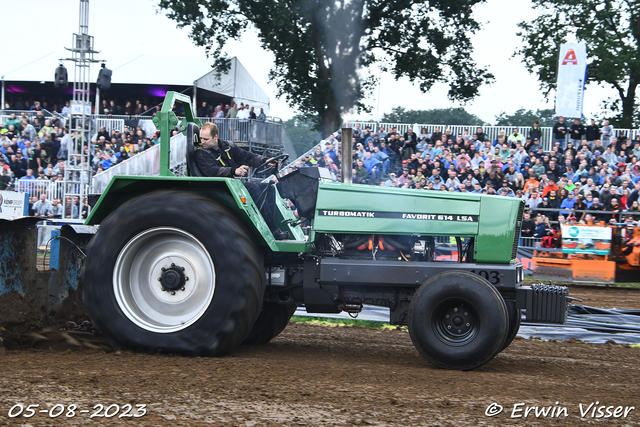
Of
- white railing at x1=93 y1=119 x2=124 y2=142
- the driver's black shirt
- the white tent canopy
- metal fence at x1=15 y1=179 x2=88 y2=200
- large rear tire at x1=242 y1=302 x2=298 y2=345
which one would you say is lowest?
large rear tire at x1=242 y1=302 x2=298 y2=345

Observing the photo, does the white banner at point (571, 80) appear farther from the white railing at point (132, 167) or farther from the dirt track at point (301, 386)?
the dirt track at point (301, 386)

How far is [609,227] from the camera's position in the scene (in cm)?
1337

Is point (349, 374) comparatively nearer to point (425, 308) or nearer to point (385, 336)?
point (425, 308)

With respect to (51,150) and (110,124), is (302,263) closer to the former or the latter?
(51,150)

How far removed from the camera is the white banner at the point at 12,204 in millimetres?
15586

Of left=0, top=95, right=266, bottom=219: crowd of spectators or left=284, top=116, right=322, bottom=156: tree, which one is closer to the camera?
left=0, top=95, right=266, bottom=219: crowd of spectators

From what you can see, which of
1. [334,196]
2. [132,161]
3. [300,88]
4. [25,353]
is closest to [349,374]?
[334,196]

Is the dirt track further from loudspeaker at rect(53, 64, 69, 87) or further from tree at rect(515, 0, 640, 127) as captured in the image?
tree at rect(515, 0, 640, 127)

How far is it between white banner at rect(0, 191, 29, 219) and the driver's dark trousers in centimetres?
1169

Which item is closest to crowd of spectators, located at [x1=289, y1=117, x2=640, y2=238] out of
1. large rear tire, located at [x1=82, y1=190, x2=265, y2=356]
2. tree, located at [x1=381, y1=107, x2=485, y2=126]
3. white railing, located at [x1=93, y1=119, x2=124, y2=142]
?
large rear tire, located at [x1=82, y1=190, x2=265, y2=356]

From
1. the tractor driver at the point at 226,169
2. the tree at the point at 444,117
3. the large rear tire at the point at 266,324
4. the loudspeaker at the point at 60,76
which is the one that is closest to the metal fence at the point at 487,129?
the loudspeaker at the point at 60,76

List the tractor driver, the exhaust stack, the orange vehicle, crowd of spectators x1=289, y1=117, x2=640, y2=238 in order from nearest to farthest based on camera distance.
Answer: the tractor driver → the exhaust stack → the orange vehicle → crowd of spectators x1=289, y1=117, x2=640, y2=238

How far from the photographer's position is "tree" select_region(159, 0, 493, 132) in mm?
24641

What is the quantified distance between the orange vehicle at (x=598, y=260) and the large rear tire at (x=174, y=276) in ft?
31.9
